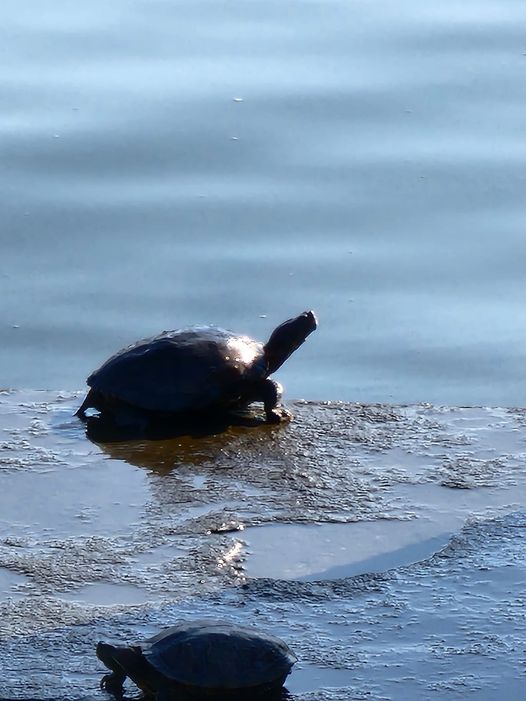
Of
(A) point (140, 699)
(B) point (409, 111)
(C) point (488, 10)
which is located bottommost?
(A) point (140, 699)

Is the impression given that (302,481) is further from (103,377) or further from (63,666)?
(63,666)

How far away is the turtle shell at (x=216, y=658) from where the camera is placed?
11.9 feet

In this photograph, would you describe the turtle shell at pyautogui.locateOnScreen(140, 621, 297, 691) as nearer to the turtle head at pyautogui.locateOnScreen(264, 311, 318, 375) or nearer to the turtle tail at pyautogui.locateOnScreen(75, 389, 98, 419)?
the turtle tail at pyautogui.locateOnScreen(75, 389, 98, 419)

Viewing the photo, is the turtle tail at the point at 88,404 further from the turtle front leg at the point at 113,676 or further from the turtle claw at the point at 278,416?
the turtle front leg at the point at 113,676

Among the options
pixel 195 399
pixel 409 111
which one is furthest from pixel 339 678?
pixel 409 111

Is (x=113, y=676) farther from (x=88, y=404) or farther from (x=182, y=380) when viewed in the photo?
(x=88, y=404)

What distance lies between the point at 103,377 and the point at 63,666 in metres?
2.23

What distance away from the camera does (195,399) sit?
228 inches

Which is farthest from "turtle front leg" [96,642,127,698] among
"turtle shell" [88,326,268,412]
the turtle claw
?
the turtle claw

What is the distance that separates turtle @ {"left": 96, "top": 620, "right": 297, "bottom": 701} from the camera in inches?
143

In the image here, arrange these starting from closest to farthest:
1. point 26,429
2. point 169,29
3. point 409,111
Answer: point 26,429, point 409,111, point 169,29

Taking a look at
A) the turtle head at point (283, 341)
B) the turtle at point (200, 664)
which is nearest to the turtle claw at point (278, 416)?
the turtle head at point (283, 341)

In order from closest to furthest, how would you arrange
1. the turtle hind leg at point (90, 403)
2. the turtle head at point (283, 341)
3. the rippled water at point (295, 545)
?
the rippled water at point (295, 545), the turtle hind leg at point (90, 403), the turtle head at point (283, 341)

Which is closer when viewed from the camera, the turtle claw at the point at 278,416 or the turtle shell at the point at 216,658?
the turtle shell at the point at 216,658
